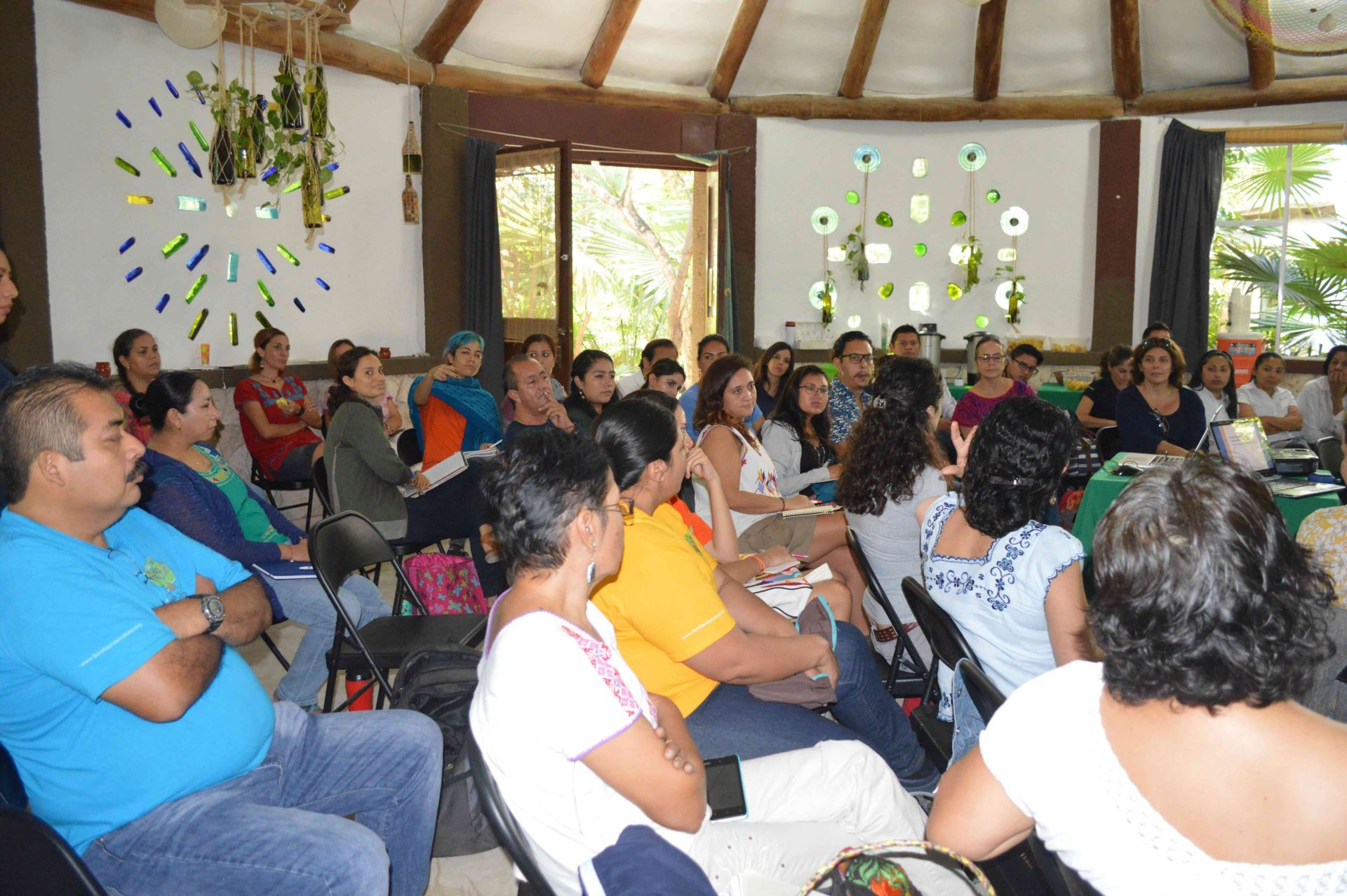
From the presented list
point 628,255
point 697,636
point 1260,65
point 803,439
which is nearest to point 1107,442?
point 803,439

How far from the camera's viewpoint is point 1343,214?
892cm

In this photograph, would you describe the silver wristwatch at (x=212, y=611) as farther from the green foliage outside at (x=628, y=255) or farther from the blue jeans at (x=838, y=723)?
the green foliage outside at (x=628, y=255)

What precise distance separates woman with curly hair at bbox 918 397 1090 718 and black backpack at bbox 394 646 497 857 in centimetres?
121

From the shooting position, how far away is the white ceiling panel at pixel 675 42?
790 cm

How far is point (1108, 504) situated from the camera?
363cm

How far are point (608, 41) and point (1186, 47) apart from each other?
500cm

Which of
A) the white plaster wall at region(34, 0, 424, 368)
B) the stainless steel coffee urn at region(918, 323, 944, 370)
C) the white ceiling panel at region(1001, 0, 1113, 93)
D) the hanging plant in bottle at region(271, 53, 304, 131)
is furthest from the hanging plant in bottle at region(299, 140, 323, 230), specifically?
the white ceiling panel at region(1001, 0, 1113, 93)

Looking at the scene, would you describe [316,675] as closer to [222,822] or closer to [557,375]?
[222,822]

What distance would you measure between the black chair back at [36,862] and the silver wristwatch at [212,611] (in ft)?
1.65

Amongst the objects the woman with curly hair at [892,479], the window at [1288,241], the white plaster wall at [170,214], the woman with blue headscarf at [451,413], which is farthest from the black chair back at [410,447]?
the window at [1288,241]

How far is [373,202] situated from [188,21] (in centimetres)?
254

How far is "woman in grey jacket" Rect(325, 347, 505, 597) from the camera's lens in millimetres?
4102

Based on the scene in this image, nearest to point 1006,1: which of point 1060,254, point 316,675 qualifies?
point 1060,254

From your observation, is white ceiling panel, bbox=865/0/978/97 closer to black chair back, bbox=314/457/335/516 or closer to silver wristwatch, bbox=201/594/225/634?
black chair back, bbox=314/457/335/516
